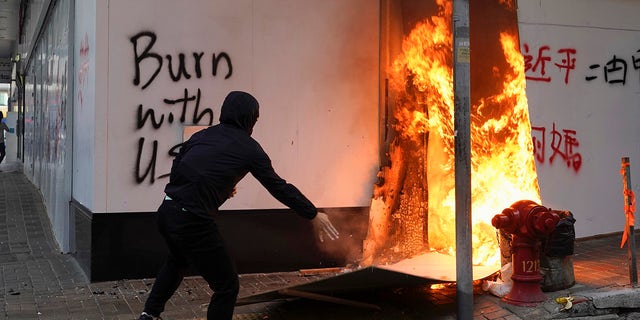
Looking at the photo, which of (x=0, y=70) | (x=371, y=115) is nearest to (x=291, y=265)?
(x=371, y=115)

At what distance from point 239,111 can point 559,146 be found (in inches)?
203

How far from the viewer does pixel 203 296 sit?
19.7 feet

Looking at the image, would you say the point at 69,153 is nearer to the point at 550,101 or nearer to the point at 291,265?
the point at 291,265

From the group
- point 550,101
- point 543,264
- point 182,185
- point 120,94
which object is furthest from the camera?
point 550,101

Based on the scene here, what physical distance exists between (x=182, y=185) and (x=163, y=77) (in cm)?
257

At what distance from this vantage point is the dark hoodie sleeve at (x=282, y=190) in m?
4.28

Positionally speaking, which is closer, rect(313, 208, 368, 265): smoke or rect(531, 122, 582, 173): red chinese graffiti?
rect(313, 208, 368, 265): smoke

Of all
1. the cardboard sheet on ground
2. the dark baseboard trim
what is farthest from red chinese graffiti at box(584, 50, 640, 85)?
the dark baseboard trim

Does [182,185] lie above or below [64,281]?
above

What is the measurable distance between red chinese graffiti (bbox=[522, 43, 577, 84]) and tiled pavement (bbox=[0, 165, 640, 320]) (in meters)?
2.21

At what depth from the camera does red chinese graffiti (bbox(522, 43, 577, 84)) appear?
7.89 metres

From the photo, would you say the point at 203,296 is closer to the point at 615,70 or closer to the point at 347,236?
the point at 347,236

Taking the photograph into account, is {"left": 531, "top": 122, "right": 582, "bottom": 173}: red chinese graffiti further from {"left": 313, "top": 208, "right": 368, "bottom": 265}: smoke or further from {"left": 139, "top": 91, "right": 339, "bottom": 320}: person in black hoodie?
{"left": 139, "top": 91, "right": 339, "bottom": 320}: person in black hoodie

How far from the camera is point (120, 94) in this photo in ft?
21.1
